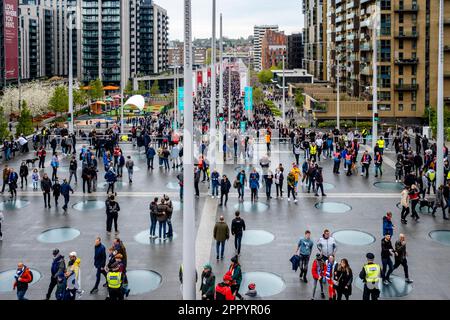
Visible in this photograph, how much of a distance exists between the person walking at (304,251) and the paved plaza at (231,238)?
362 millimetres

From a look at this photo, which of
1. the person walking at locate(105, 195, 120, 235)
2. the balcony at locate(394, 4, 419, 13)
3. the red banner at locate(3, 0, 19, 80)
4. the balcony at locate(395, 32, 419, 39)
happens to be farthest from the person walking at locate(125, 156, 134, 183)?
the red banner at locate(3, 0, 19, 80)

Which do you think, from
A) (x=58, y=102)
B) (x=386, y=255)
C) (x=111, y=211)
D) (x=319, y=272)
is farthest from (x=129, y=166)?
(x=58, y=102)

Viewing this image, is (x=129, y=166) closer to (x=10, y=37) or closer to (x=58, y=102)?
(x=58, y=102)

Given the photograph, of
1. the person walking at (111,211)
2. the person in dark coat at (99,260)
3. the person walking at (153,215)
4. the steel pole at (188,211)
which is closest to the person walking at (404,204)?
the person walking at (153,215)

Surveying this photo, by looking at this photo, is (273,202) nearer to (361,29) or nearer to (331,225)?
(331,225)

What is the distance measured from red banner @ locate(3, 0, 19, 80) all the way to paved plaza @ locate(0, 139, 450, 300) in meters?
73.5

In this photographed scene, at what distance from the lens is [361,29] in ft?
264

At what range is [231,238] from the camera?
1798 cm

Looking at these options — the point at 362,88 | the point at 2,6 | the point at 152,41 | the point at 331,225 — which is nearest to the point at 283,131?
the point at 331,225

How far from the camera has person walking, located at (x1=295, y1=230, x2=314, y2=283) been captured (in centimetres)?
1395

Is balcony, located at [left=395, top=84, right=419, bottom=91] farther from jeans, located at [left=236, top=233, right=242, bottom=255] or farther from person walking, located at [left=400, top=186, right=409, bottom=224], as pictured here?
jeans, located at [left=236, top=233, right=242, bottom=255]

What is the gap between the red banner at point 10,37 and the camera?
91.3 meters

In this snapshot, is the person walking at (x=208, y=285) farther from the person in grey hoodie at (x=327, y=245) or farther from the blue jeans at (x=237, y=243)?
the blue jeans at (x=237, y=243)

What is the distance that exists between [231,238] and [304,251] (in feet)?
14.3
